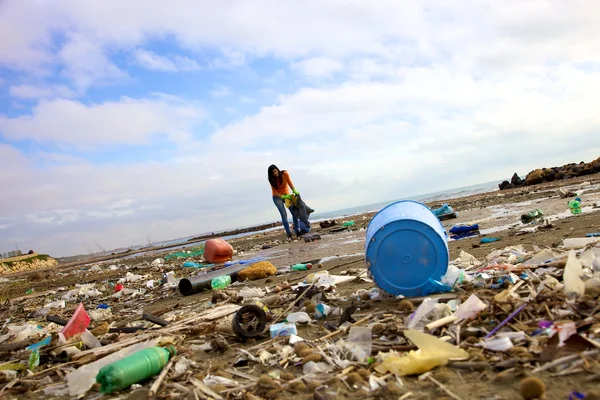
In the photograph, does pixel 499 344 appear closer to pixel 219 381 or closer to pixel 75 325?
pixel 219 381

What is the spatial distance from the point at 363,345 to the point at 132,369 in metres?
1.54

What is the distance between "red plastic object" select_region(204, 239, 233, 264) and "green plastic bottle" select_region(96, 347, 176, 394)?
824cm

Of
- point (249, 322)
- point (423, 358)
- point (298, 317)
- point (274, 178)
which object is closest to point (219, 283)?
point (249, 322)

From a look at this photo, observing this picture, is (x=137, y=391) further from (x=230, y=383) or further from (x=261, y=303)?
(x=261, y=303)

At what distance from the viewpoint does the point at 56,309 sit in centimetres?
712

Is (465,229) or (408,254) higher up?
(408,254)

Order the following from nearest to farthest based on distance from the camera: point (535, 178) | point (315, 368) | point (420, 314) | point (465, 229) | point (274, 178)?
1. point (315, 368)
2. point (420, 314)
3. point (465, 229)
4. point (274, 178)
5. point (535, 178)

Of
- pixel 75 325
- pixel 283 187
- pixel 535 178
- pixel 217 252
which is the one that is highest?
pixel 283 187

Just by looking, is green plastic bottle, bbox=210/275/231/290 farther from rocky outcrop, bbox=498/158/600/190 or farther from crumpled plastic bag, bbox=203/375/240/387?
rocky outcrop, bbox=498/158/600/190

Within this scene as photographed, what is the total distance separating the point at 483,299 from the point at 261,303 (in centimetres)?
226

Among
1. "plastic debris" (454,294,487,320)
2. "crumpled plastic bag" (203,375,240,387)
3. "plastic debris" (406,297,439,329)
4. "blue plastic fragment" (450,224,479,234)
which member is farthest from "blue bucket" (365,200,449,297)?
"blue plastic fragment" (450,224,479,234)

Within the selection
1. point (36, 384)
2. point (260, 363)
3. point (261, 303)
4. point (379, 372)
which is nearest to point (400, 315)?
point (379, 372)

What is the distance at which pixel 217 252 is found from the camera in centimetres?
1120

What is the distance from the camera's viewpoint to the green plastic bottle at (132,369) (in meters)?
2.66
